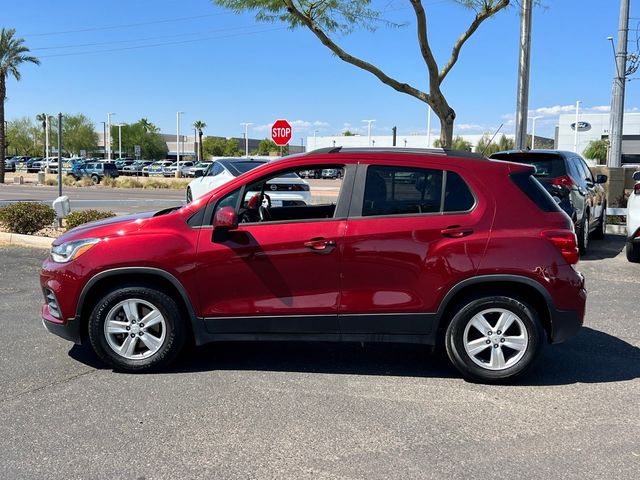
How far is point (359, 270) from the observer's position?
455 cm

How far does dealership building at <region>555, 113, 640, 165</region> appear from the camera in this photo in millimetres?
69812

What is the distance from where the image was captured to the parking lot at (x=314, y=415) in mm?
3422

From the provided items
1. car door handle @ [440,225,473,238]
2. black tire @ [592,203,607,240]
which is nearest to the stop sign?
black tire @ [592,203,607,240]

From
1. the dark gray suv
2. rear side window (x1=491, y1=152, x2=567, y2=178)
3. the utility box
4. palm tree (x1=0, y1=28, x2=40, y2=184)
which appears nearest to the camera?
the dark gray suv

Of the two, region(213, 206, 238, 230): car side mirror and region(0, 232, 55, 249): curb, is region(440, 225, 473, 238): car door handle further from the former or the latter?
region(0, 232, 55, 249): curb

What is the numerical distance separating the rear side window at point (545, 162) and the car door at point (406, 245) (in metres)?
5.52

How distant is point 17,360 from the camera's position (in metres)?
5.15

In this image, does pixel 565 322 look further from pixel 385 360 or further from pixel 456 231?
pixel 385 360

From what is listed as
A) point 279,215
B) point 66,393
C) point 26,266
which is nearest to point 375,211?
point 279,215

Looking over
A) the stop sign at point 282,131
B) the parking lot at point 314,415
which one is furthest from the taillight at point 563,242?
the stop sign at point 282,131

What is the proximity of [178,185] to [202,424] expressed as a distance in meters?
37.4

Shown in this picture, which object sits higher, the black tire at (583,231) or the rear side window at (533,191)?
the rear side window at (533,191)

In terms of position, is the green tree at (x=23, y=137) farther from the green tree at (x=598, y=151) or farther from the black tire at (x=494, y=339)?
the black tire at (x=494, y=339)

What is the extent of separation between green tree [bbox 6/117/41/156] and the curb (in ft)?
346
